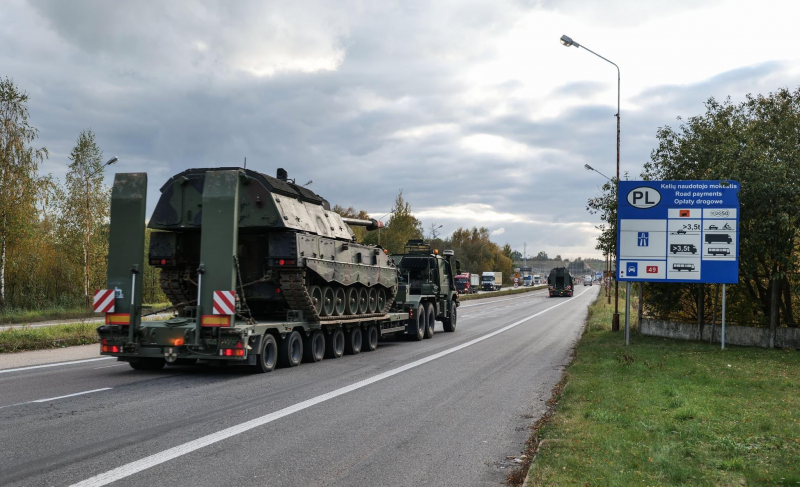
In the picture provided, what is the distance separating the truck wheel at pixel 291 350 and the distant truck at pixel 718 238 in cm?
1156

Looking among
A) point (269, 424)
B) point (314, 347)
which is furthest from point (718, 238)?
point (269, 424)

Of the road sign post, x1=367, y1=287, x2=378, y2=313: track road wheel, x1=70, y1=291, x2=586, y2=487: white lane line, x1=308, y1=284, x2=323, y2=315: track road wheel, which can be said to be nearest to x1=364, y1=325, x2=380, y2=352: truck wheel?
x1=367, y1=287, x2=378, y2=313: track road wheel

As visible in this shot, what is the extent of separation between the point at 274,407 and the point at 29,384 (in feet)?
15.6

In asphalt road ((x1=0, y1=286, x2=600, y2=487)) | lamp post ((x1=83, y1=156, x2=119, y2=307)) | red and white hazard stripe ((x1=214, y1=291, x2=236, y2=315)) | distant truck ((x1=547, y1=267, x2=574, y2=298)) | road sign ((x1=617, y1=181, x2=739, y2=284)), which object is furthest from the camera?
distant truck ((x1=547, y1=267, x2=574, y2=298))

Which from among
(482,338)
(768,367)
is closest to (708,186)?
(768,367)

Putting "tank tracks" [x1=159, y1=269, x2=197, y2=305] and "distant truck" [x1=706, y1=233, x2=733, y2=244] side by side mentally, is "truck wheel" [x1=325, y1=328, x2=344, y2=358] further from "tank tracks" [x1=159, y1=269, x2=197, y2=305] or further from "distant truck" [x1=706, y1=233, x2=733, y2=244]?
"distant truck" [x1=706, y1=233, x2=733, y2=244]

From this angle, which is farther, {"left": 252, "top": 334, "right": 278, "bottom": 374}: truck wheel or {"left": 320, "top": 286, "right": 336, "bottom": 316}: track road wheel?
{"left": 320, "top": 286, "right": 336, "bottom": 316}: track road wheel

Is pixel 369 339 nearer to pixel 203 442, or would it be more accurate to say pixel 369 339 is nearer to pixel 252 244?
pixel 252 244

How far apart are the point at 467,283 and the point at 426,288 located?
62122 millimetres

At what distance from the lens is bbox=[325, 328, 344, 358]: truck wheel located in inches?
621

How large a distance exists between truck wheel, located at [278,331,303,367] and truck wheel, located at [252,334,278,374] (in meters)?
0.19

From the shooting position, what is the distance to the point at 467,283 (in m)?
84.9

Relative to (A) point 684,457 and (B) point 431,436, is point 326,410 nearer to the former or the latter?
(B) point 431,436

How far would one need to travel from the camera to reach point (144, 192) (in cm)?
1271
